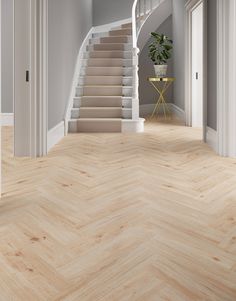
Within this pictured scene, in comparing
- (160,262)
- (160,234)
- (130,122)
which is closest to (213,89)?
(130,122)

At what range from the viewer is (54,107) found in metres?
4.48

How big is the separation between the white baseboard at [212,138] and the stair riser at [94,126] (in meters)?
1.59

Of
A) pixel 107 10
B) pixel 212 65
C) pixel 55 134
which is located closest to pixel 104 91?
pixel 55 134

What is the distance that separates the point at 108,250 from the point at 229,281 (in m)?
0.49

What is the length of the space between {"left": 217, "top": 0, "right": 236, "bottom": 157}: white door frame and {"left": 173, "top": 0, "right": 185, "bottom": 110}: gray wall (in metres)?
3.19

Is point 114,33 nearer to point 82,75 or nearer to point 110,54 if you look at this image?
point 110,54

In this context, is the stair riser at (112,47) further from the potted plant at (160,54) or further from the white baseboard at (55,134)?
the white baseboard at (55,134)

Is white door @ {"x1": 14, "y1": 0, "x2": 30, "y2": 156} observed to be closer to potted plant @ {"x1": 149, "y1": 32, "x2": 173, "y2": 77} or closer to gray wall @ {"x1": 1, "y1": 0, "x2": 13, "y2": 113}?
gray wall @ {"x1": 1, "y1": 0, "x2": 13, "y2": 113}

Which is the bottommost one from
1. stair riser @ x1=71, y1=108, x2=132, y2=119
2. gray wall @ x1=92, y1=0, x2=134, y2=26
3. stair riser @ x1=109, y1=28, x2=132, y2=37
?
stair riser @ x1=71, y1=108, x2=132, y2=119

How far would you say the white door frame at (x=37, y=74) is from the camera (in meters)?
3.51

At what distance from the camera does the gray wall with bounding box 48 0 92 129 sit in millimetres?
→ 4281

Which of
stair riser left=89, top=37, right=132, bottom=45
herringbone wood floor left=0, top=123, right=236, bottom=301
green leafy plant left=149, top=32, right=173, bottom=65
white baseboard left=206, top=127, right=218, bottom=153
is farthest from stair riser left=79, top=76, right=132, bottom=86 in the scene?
herringbone wood floor left=0, top=123, right=236, bottom=301

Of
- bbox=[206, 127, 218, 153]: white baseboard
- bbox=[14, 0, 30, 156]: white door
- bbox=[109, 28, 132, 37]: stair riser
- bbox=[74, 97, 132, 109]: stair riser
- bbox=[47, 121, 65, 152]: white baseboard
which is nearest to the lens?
bbox=[14, 0, 30, 156]: white door

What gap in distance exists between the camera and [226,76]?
367 centimetres
